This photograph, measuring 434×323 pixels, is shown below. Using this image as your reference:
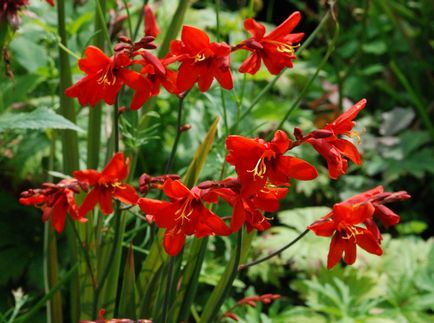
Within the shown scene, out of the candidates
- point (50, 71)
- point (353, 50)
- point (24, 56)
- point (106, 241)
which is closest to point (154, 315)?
point (106, 241)

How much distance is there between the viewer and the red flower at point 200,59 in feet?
3.80

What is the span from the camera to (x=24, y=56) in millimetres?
2238

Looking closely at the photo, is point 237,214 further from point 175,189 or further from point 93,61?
point 93,61

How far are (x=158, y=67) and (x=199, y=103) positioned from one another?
1275 millimetres

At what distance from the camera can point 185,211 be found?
1.13 meters

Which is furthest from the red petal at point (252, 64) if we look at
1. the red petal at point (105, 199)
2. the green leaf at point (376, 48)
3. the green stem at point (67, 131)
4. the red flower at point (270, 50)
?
the green leaf at point (376, 48)

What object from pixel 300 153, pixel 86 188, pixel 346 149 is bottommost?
pixel 300 153

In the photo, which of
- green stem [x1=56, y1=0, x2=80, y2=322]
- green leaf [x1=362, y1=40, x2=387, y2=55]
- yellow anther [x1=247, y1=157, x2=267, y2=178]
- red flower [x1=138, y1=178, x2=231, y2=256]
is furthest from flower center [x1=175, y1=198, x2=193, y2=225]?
green leaf [x1=362, y1=40, x2=387, y2=55]

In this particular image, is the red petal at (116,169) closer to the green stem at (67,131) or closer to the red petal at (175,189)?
the red petal at (175,189)

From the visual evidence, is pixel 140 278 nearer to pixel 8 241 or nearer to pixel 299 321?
pixel 299 321

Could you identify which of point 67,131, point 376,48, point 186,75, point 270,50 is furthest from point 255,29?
point 376,48

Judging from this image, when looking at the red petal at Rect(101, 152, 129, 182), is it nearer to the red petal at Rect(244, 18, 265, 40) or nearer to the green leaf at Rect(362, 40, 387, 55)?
the red petal at Rect(244, 18, 265, 40)

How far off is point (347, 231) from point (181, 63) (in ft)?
1.20

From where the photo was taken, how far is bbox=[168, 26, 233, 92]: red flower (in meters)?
1.16
